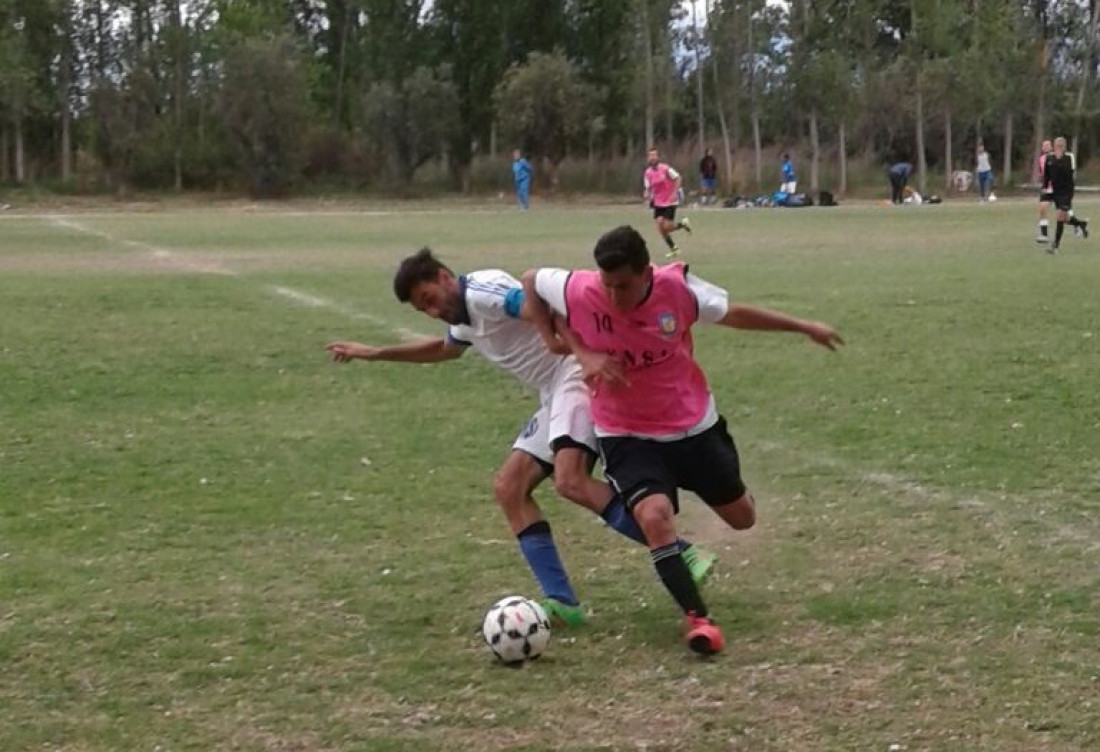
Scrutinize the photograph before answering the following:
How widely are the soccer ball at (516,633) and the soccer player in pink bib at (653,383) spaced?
47 cm

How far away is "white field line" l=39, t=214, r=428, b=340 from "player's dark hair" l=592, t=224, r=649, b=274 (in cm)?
796

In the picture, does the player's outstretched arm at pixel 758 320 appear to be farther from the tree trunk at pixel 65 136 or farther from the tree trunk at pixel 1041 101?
the tree trunk at pixel 65 136

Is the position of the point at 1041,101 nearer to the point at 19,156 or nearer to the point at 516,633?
the point at 19,156

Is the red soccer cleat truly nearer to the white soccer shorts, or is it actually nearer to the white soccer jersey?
the white soccer shorts

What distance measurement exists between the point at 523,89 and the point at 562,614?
5355cm

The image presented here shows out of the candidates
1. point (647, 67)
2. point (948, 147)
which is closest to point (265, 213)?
point (647, 67)

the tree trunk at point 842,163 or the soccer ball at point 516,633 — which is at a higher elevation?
the tree trunk at point 842,163

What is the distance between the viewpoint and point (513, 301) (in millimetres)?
5484

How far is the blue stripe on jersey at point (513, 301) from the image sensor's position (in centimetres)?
547

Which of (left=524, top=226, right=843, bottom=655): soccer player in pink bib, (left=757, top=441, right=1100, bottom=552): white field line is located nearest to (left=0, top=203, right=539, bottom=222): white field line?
(left=757, top=441, right=1100, bottom=552): white field line

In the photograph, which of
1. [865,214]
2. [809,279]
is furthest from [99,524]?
[865,214]

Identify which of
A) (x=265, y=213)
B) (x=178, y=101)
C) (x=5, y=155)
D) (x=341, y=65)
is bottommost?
(x=265, y=213)

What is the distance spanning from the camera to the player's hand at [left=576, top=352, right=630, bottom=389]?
5.04 metres

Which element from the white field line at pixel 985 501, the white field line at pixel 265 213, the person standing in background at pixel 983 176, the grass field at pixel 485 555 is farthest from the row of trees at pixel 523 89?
the white field line at pixel 985 501
